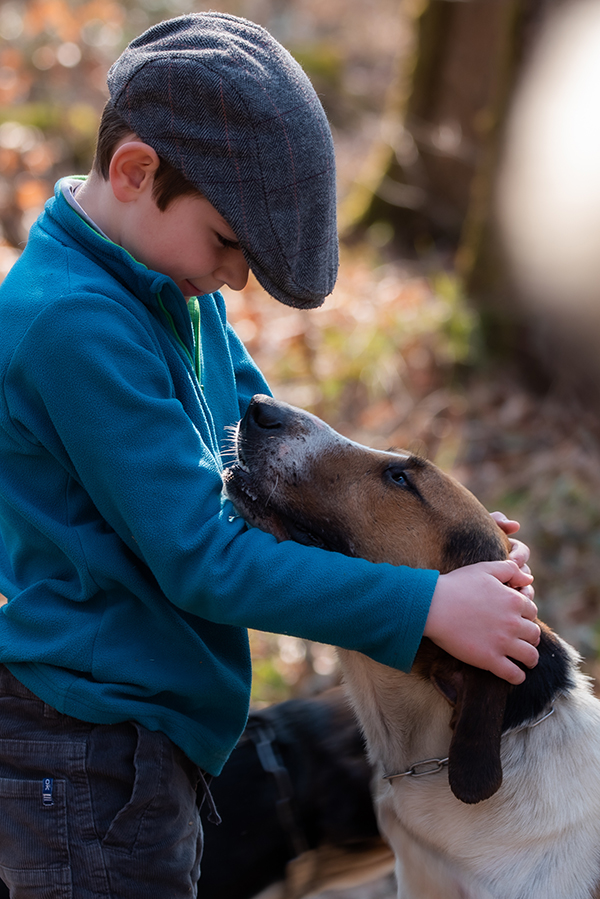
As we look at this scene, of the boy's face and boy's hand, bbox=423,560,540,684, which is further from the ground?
the boy's face

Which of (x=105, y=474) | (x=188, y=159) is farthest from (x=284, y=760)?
(x=188, y=159)

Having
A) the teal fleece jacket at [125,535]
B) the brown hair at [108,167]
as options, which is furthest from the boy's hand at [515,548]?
the brown hair at [108,167]

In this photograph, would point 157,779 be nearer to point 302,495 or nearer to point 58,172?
point 302,495

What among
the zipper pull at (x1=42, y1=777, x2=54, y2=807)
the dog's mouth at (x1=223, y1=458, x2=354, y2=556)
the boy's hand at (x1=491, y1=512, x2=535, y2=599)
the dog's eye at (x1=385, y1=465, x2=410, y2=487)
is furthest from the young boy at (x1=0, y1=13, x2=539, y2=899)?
the dog's eye at (x1=385, y1=465, x2=410, y2=487)

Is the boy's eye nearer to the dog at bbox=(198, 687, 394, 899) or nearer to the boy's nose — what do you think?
the boy's nose

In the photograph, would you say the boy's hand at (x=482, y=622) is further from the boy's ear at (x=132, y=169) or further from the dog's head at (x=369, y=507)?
the boy's ear at (x=132, y=169)

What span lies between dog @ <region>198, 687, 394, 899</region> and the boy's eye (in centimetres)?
166

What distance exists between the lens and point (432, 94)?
10383 mm

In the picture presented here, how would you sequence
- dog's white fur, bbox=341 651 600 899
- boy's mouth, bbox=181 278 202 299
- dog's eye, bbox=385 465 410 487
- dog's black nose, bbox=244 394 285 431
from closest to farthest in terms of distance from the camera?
boy's mouth, bbox=181 278 202 299 → dog's white fur, bbox=341 651 600 899 → dog's black nose, bbox=244 394 285 431 → dog's eye, bbox=385 465 410 487

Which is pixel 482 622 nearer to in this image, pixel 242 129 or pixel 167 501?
pixel 167 501

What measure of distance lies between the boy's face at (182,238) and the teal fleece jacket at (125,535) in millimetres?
81

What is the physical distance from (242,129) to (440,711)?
67.6 inches

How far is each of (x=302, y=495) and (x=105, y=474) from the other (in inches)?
31.2

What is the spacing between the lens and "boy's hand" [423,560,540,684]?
2.00 meters
